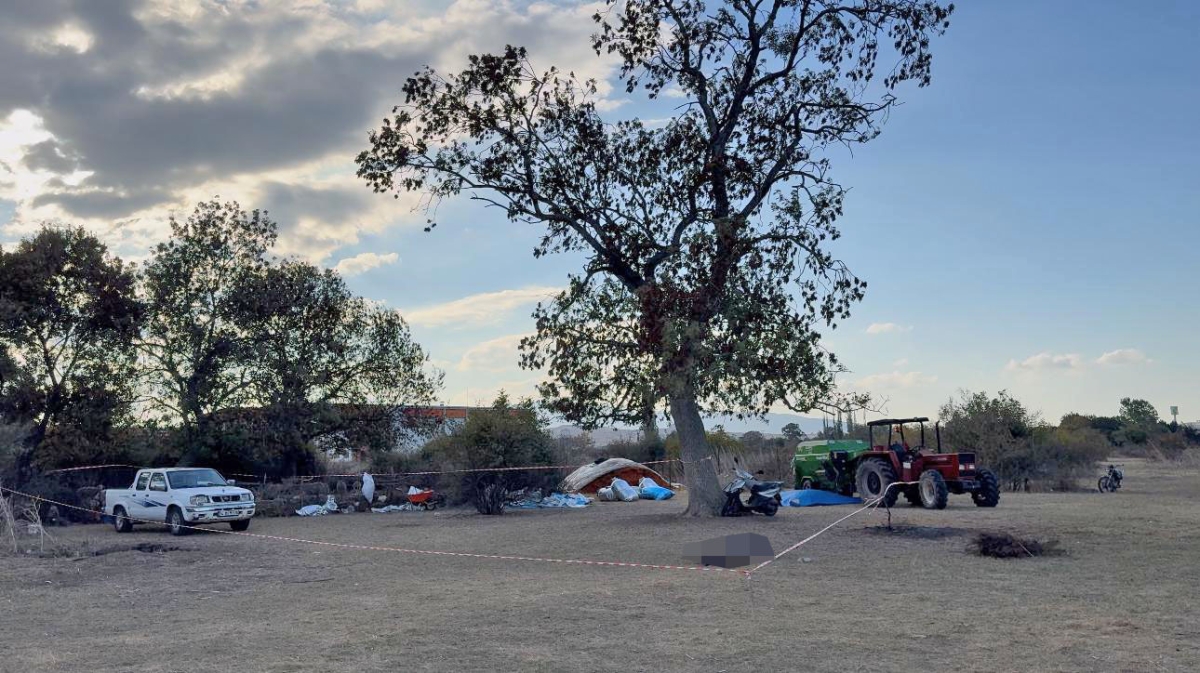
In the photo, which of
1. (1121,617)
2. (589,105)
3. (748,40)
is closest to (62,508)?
(589,105)

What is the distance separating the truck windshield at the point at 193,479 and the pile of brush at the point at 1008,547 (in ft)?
56.5

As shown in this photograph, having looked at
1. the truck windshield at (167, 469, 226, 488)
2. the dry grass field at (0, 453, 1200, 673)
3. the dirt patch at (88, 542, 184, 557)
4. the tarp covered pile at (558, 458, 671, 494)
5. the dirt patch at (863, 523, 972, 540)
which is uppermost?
the truck windshield at (167, 469, 226, 488)

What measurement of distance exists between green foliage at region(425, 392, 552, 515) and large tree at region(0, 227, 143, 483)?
10436mm

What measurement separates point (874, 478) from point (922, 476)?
4.49 feet

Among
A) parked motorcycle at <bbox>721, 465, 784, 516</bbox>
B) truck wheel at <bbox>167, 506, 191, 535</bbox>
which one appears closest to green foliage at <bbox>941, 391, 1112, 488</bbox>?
→ parked motorcycle at <bbox>721, 465, 784, 516</bbox>

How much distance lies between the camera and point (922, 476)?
24.2 metres

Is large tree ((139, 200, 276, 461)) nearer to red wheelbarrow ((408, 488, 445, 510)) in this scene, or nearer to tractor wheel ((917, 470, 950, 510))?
red wheelbarrow ((408, 488, 445, 510))

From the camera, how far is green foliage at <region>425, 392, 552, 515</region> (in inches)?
1076

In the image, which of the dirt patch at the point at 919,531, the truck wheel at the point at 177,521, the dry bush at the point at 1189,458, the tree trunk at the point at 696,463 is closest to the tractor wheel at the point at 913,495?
the tree trunk at the point at 696,463

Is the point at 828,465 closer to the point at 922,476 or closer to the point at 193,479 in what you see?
the point at 922,476

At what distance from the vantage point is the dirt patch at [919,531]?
17250 mm

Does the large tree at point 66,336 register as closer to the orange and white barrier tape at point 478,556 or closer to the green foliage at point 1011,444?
the orange and white barrier tape at point 478,556

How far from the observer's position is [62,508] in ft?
89.9

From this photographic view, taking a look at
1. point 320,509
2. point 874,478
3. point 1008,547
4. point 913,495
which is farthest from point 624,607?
point 320,509
